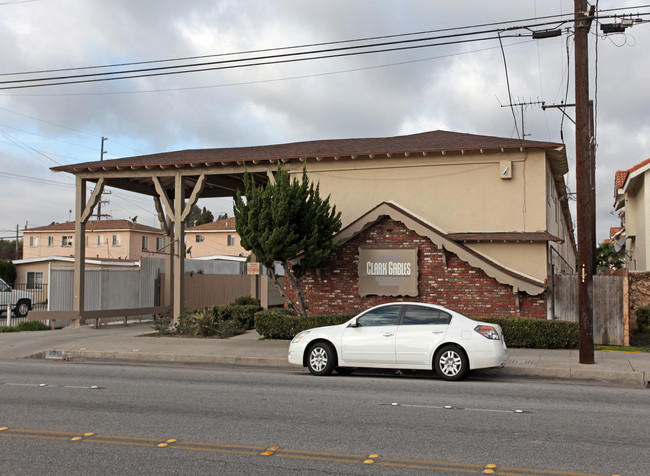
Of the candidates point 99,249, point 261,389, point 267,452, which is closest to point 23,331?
point 261,389

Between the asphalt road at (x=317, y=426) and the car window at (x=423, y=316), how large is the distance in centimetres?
112

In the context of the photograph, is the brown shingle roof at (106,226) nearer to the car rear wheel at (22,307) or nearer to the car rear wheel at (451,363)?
the car rear wheel at (22,307)

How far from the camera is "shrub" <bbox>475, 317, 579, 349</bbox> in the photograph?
52.2ft

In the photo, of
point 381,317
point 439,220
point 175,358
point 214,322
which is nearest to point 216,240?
point 214,322

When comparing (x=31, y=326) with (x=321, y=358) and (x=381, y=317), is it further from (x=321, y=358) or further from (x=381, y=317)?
(x=381, y=317)

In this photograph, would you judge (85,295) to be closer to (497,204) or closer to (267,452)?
(497,204)

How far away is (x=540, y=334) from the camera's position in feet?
52.5

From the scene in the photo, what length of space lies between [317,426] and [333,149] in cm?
1495

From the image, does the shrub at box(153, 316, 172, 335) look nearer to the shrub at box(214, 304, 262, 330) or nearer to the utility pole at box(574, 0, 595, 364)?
the shrub at box(214, 304, 262, 330)

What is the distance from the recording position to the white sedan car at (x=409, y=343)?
11930 millimetres

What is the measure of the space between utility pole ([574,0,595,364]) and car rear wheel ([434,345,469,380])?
10.3ft

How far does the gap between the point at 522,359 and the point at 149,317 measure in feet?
59.1

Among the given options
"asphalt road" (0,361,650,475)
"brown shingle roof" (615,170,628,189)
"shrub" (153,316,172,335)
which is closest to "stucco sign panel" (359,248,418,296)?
"shrub" (153,316,172,335)

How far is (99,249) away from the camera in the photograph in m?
60.5
